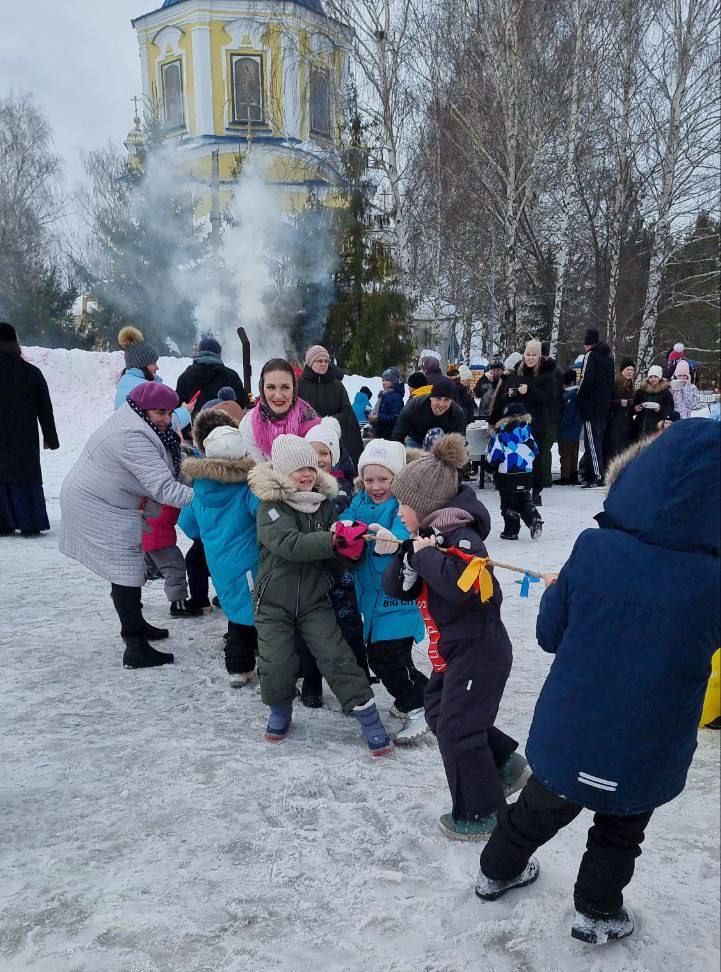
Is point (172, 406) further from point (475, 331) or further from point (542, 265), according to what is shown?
point (475, 331)

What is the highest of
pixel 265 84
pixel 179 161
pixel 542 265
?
pixel 265 84

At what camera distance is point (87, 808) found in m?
2.95

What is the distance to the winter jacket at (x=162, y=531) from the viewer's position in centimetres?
479

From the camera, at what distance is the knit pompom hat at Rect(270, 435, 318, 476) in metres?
3.41

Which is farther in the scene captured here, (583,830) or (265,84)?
(265,84)

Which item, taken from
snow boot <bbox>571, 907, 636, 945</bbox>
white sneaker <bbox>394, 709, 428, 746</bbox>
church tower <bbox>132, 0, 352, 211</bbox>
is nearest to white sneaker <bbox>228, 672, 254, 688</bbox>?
white sneaker <bbox>394, 709, 428, 746</bbox>

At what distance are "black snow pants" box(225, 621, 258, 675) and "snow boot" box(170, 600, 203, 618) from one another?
117 cm

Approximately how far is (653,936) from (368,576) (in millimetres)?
1807

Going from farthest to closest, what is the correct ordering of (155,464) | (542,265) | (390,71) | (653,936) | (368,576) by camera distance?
(542,265) → (390,71) → (155,464) → (368,576) → (653,936)

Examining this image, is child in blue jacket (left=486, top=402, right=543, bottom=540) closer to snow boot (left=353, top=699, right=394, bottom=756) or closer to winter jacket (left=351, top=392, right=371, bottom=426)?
snow boot (left=353, top=699, right=394, bottom=756)

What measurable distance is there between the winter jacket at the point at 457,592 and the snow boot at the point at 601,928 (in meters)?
0.84

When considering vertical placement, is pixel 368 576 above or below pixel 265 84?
below

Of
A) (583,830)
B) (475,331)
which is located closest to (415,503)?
(583,830)

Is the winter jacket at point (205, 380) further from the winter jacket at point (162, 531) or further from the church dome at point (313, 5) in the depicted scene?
the church dome at point (313, 5)
